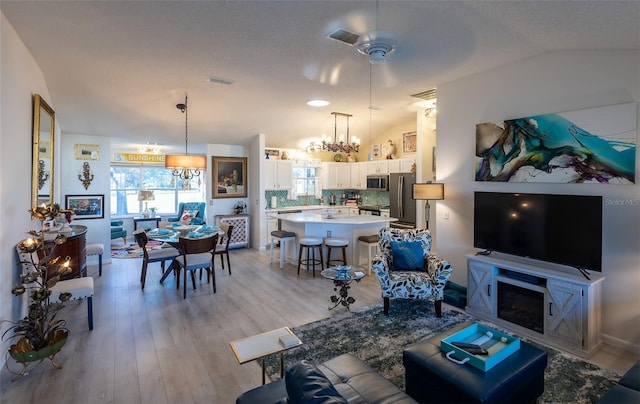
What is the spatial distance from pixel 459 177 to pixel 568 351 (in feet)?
7.36

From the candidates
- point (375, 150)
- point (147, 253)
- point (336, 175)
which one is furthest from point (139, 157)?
point (375, 150)

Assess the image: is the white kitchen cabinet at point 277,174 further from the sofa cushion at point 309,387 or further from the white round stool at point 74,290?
the sofa cushion at point 309,387

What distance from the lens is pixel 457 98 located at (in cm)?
429

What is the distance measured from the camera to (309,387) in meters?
1.28

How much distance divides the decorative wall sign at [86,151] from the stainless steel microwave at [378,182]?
229 inches

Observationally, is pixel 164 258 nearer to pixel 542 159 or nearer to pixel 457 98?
pixel 457 98

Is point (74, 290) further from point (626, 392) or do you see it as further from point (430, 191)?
point (626, 392)

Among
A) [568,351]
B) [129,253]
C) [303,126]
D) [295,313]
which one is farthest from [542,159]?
[129,253]

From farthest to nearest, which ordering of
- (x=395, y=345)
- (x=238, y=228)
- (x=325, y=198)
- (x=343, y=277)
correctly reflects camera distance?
(x=325, y=198), (x=238, y=228), (x=343, y=277), (x=395, y=345)

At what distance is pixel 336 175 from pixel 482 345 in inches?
259

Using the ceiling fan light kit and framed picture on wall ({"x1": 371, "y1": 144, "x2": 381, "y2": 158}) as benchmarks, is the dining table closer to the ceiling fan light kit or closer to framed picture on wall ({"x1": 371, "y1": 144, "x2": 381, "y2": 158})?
the ceiling fan light kit

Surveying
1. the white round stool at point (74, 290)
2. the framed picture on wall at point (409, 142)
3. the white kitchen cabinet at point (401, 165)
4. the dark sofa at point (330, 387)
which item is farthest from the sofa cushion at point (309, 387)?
the framed picture on wall at point (409, 142)

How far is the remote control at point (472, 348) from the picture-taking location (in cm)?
207

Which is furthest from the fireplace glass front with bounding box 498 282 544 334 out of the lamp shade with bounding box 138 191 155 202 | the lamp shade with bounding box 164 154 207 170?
the lamp shade with bounding box 138 191 155 202
